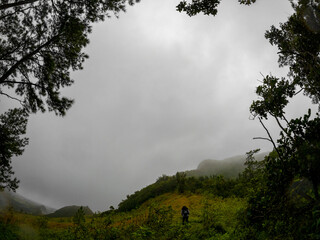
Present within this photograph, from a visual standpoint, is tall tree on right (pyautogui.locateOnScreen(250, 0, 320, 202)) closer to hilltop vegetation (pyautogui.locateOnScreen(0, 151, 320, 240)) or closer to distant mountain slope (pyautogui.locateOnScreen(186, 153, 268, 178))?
hilltop vegetation (pyautogui.locateOnScreen(0, 151, 320, 240))

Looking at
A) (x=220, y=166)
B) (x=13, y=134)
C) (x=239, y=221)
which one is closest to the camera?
(x=239, y=221)

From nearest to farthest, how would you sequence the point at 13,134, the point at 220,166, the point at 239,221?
the point at 239,221 < the point at 13,134 < the point at 220,166

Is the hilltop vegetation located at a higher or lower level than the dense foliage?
lower

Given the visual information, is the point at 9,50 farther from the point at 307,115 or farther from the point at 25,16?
the point at 307,115

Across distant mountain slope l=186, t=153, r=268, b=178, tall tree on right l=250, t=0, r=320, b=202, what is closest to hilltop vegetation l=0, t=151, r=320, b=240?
tall tree on right l=250, t=0, r=320, b=202

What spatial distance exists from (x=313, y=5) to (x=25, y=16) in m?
12.2

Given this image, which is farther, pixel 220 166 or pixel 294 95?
pixel 220 166

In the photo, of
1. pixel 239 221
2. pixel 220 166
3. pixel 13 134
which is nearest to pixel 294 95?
pixel 239 221

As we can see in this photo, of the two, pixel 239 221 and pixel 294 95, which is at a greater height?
pixel 294 95

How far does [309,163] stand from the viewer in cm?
229

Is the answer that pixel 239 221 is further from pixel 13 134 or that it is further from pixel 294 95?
pixel 13 134

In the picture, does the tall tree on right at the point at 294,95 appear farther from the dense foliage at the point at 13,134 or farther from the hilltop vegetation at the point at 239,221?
the dense foliage at the point at 13,134

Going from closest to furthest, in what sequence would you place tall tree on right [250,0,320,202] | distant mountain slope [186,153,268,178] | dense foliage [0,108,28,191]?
tall tree on right [250,0,320,202] < dense foliage [0,108,28,191] < distant mountain slope [186,153,268,178]

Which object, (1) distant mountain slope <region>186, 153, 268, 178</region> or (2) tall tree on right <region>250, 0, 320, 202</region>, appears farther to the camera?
(1) distant mountain slope <region>186, 153, 268, 178</region>
